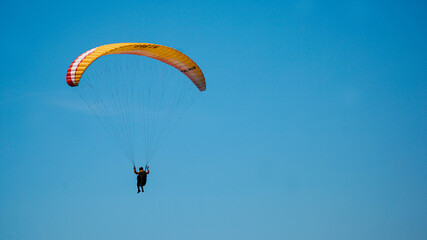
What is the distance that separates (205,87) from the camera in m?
46.5

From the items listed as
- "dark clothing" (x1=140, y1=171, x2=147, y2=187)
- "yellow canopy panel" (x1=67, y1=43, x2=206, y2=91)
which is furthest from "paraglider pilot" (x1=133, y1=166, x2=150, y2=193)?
"yellow canopy panel" (x1=67, y1=43, x2=206, y2=91)

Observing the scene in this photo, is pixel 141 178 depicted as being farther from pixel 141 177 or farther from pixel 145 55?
pixel 145 55

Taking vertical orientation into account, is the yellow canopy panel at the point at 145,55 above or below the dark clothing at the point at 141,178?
above

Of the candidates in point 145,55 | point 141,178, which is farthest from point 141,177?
point 145,55

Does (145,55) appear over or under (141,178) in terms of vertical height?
over

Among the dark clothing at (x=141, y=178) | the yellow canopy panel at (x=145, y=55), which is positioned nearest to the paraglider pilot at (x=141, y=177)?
the dark clothing at (x=141, y=178)

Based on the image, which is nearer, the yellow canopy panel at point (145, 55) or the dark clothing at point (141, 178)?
the yellow canopy panel at point (145, 55)

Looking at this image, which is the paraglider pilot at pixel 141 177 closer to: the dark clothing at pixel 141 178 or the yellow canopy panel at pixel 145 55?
the dark clothing at pixel 141 178

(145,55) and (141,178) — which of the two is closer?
(141,178)

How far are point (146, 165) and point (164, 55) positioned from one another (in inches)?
264

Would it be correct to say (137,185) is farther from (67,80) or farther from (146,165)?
(67,80)

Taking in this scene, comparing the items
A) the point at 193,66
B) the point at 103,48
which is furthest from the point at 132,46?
the point at 193,66

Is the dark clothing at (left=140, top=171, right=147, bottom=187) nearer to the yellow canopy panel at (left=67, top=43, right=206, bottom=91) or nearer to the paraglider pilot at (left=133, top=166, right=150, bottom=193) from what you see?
the paraglider pilot at (left=133, top=166, right=150, bottom=193)

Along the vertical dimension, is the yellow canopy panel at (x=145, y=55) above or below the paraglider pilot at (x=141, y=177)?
above
